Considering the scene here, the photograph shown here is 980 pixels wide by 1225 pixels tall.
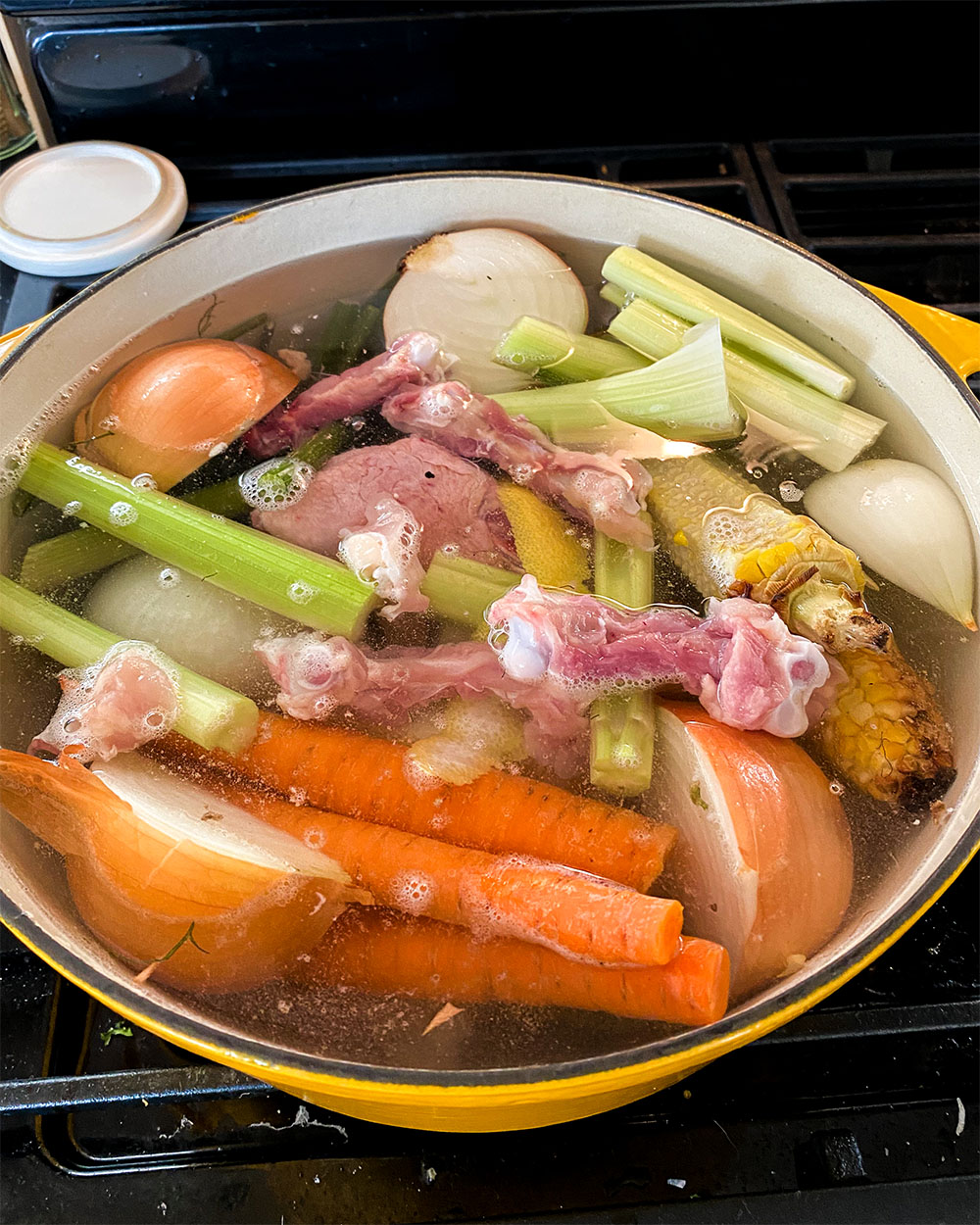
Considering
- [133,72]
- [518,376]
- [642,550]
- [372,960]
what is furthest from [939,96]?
[372,960]

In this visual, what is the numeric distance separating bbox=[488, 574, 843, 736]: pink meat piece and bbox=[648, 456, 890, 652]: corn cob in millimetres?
26

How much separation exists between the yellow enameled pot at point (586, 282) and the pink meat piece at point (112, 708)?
0.03 metres

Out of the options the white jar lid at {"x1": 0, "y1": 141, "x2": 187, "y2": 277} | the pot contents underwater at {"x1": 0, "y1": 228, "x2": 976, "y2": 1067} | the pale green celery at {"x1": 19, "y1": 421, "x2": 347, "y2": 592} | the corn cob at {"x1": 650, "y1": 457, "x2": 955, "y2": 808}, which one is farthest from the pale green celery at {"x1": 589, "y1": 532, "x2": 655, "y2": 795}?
the white jar lid at {"x1": 0, "y1": 141, "x2": 187, "y2": 277}

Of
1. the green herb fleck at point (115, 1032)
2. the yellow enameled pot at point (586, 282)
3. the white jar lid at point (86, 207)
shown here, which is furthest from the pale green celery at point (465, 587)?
the white jar lid at point (86, 207)

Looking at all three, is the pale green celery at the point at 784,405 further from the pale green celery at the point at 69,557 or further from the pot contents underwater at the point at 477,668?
the pale green celery at the point at 69,557

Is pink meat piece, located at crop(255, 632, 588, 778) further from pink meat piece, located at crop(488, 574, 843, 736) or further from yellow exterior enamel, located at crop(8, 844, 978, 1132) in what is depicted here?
yellow exterior enamel, located at crop(8, 844, 978, 1132)

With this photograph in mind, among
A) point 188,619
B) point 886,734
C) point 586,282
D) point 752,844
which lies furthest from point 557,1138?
point 586,282

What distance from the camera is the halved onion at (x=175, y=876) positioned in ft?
2.14

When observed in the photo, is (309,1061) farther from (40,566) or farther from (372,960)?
(40,566)

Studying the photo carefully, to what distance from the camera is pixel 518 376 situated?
3.32ft

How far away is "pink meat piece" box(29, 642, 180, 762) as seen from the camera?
740mm

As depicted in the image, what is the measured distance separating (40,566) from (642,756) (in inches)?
21.7

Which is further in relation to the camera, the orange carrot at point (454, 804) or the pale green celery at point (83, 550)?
the pale green celery at point (83, 550)

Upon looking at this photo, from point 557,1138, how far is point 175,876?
373 millimetres
